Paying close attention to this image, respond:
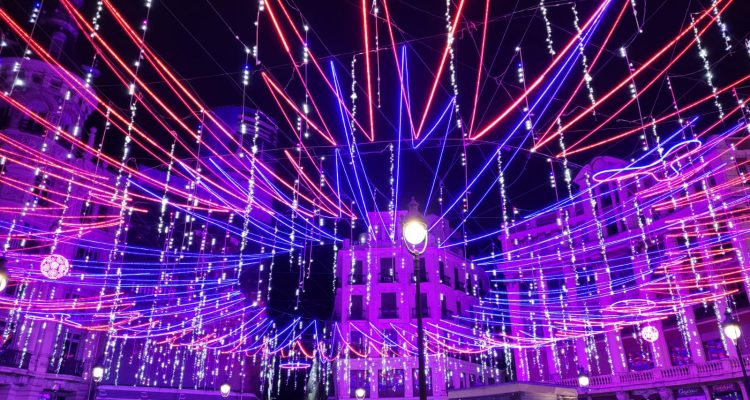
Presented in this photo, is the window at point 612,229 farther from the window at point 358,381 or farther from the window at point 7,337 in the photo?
the window at point 7,337

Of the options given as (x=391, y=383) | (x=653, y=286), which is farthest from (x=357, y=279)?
(x=653, y=286)

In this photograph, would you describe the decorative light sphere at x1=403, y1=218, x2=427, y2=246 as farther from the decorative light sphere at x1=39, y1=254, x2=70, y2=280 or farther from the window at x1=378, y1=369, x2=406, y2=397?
the window at x1=378, y1=369, x2=406, y2=397

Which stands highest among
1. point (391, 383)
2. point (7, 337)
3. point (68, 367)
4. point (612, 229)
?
point (612, 229)

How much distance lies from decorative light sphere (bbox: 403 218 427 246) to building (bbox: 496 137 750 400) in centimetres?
1640

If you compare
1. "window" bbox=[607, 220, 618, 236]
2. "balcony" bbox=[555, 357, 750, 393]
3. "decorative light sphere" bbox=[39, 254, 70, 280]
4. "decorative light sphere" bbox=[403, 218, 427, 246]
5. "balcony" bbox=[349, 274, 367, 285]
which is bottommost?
"balcony" bbox=[555, 357, 750, 393]

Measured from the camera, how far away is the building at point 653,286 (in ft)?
76.7

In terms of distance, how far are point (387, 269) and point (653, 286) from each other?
17.6m

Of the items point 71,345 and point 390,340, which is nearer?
point 71,345

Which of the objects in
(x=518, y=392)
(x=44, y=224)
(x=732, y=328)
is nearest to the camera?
(x=732, y=328)

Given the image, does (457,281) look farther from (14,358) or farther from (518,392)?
(14,358)

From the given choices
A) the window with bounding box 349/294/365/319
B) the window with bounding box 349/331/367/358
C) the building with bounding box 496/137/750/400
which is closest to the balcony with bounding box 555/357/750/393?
the building with bounding box 496/137/750/400

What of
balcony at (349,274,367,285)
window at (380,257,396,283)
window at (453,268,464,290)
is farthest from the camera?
window at (453,268,464,290)

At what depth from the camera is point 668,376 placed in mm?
25734

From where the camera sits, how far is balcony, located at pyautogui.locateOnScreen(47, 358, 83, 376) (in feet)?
73.4
